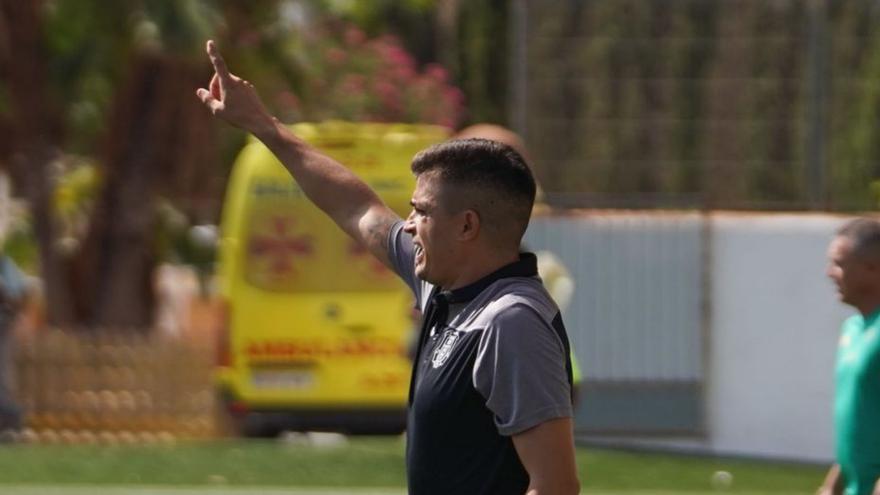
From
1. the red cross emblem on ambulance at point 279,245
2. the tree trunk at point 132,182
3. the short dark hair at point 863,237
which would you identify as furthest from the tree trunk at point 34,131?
the short dark hair at point 863,237

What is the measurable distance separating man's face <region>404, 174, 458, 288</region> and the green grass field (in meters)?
8.67

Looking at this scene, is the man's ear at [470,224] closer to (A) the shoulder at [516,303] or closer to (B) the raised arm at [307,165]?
(A) the shoulder at [516,303]

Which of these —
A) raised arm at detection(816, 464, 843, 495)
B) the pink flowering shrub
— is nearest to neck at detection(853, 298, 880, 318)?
raised arm at detection(816, 464, 843, 495)

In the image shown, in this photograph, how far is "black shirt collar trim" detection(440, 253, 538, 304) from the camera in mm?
4070

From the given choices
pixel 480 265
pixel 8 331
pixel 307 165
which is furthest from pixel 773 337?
pixel 480 265

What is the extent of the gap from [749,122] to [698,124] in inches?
14.2

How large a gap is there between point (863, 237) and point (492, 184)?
2.71 metres

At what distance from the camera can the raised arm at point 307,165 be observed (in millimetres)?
4691

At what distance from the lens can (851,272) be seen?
652 centimetres

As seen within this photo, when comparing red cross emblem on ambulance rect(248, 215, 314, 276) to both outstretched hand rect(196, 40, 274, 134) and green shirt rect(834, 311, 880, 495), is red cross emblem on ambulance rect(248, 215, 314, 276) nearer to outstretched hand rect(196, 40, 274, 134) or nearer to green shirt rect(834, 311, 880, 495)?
green shirt rect(834, 311, 880, 495)

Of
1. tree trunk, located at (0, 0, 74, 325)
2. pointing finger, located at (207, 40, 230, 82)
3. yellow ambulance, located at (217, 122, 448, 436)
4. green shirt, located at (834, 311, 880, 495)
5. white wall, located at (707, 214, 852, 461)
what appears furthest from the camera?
tree trunk, located at (0, 0, 74, 325)

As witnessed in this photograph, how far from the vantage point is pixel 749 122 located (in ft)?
51.0

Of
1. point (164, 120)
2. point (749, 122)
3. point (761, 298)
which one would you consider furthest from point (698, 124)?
point (164, 120)

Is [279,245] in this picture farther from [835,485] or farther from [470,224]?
[470,224]
